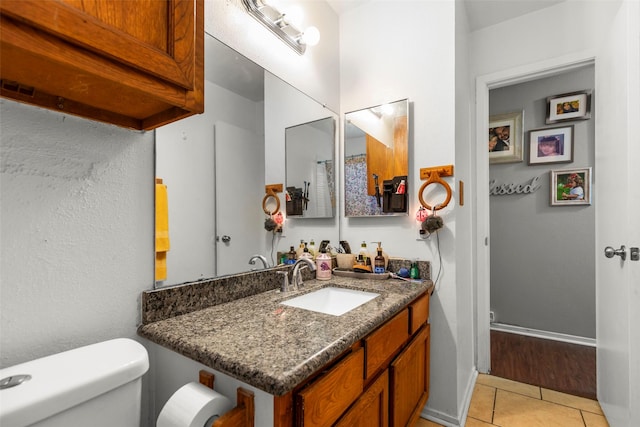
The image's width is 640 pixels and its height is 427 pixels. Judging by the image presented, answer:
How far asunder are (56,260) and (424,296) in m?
1.51

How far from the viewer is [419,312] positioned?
4.85 ft

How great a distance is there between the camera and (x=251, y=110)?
1350 millimetres

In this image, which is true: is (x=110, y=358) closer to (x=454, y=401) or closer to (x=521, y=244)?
(x=454, y=401)

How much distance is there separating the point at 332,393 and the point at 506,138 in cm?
306

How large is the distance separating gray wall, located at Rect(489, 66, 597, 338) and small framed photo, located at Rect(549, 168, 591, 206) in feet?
0.17

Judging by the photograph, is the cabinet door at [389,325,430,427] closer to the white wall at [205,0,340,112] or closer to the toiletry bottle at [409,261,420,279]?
the toiletry bottle at [409,261,420,279]

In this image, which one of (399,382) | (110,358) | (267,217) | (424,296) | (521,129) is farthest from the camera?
(521,129)

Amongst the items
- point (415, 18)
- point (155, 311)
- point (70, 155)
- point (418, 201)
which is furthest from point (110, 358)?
point (415, 18)

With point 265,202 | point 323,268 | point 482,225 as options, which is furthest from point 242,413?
point 482,225

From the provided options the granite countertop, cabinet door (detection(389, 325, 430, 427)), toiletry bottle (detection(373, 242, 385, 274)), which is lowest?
cabinet door (detection(389, 325, 430, 427))

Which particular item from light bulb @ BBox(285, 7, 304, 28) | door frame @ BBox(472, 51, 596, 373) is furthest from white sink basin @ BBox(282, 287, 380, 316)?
light bulb @ BBox(285, 7, 304, 28)

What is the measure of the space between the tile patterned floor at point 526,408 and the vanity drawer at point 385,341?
800 millimetres

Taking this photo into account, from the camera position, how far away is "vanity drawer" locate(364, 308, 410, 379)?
3.34 feet

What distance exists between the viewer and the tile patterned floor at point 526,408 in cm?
167
